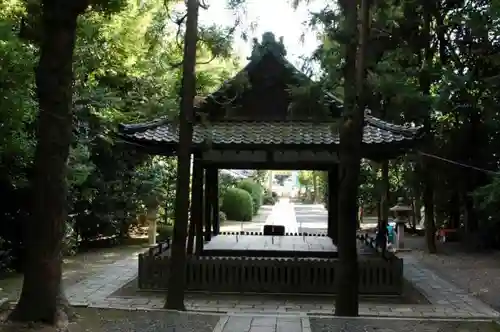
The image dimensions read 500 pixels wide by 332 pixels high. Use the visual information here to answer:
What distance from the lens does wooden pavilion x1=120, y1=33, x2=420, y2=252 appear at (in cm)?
1046

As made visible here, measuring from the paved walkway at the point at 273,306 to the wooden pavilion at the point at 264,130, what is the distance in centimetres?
186

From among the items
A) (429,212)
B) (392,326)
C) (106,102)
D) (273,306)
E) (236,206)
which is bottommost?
(273,306)

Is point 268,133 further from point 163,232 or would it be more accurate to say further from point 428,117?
point 163,232

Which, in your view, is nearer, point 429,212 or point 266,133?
point 266,133

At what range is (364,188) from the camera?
2567cm

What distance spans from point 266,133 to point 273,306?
323 centimetres

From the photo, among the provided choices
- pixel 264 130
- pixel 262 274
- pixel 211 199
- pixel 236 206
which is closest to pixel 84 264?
pixel 211 199

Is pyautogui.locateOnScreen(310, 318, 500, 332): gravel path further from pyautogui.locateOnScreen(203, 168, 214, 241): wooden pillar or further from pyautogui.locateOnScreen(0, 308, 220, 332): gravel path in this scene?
pyautogui.locateOnScreen(203, 168, 214, 241): wooden pillar

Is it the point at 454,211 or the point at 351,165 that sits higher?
the point at 351,165

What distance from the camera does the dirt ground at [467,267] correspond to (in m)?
11.0

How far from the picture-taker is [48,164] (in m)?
6.06

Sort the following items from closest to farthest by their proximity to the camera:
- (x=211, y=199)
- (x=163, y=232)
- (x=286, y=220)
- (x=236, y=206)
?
(x=211, y=199), (x=163, y=232), (x=236, y=206), (x=286, y=220)

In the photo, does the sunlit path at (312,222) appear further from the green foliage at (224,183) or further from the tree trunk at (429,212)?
the tree trunk at (429,212)

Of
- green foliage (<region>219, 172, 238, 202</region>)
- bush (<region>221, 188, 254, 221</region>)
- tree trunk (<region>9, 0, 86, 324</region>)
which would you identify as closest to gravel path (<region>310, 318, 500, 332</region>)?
tree trunk (<region>9, 0, 86, 324</region>)
